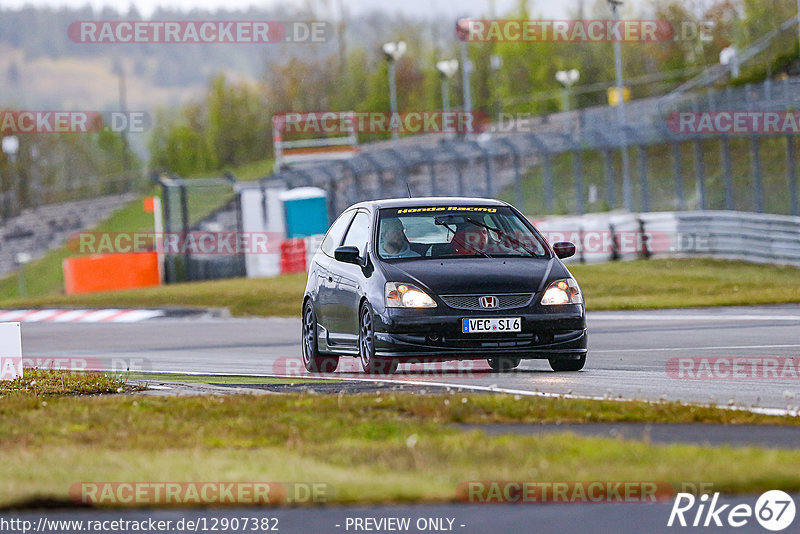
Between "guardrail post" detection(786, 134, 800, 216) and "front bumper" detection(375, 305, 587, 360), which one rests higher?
"guardrail post" detection(786, 134, 800, 216)

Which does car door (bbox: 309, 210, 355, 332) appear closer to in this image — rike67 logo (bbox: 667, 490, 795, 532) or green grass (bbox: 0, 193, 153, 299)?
rike67 logo (bbox: 667, 490, 795, 532)

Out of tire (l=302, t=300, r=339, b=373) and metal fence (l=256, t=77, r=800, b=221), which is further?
metal fence (l=256, t=77, r=800, b=221)

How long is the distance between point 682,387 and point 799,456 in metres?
3.74

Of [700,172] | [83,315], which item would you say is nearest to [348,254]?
[83,315]

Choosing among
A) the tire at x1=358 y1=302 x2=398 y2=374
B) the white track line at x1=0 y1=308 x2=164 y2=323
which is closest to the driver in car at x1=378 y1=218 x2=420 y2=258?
the tire at x1=358 y1=302 x2=398 y2=374

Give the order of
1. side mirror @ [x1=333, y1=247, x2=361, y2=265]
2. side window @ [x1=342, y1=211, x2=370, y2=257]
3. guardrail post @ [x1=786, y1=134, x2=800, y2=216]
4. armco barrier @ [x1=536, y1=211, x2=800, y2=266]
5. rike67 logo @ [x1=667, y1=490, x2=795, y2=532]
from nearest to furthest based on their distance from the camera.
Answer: rike67 logo @ [x1=667, y1=490, x2=795, y2=532], side mirror @ [x1=333, y1=247, x2=361, y2=265], side window @ [x1=342, y1=211, x2=370, y2=257], armco barrier @ [x1=536, y1=211, x2=800, y2=266], guardrail post @ [x1=786, y1=134, x2=800, y2=216]

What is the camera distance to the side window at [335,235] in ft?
47.1

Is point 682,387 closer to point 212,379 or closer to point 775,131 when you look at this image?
point 212,379

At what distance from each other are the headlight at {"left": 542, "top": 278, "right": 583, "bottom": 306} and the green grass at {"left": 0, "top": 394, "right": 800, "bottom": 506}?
2182mm

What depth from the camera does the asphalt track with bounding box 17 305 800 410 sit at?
11273 millimetres

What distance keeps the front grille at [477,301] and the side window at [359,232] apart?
1288 mm

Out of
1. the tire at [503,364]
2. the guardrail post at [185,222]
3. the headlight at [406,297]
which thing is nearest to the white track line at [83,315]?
the guardrail post at [185,222]

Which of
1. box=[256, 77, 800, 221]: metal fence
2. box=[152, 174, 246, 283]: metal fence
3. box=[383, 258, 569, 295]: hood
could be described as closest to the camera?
box=[383, 258, 569, 295]: hood

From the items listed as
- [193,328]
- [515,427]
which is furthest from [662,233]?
[515,427]
